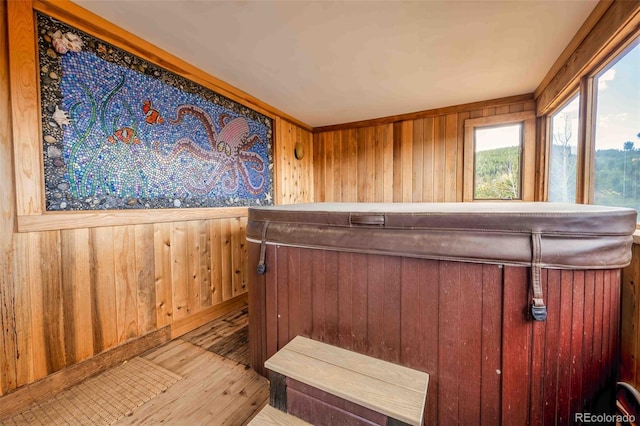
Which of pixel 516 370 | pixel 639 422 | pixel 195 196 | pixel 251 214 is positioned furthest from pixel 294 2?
pixel 639 422

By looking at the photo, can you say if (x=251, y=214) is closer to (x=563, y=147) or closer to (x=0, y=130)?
(x=0, y=130)

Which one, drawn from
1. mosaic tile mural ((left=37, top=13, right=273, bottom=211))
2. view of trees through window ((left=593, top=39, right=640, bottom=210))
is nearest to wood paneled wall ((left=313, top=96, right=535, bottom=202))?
view of trees through window ((left=593, top=39, right=640, bottom=210))

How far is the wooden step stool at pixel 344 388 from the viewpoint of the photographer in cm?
88

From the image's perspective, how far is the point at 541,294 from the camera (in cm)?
88

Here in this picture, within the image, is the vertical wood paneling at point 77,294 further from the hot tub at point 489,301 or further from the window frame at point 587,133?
the window frame at point 587,133

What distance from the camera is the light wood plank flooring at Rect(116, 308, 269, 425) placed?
131 cm

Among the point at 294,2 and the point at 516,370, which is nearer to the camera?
the point at 516,370

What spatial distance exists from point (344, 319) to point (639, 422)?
1.10m

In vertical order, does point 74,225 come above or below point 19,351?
above

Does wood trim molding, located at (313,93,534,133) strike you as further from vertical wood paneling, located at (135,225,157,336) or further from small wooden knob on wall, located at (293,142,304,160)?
vertical wood paneling, located at (135,225,157,336)

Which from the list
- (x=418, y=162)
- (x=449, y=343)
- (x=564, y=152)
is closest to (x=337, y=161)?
(x=418, y=162)

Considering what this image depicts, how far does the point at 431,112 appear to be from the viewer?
3.24 metres

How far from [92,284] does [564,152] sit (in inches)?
150

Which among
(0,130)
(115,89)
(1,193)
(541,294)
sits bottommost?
(541,294)
